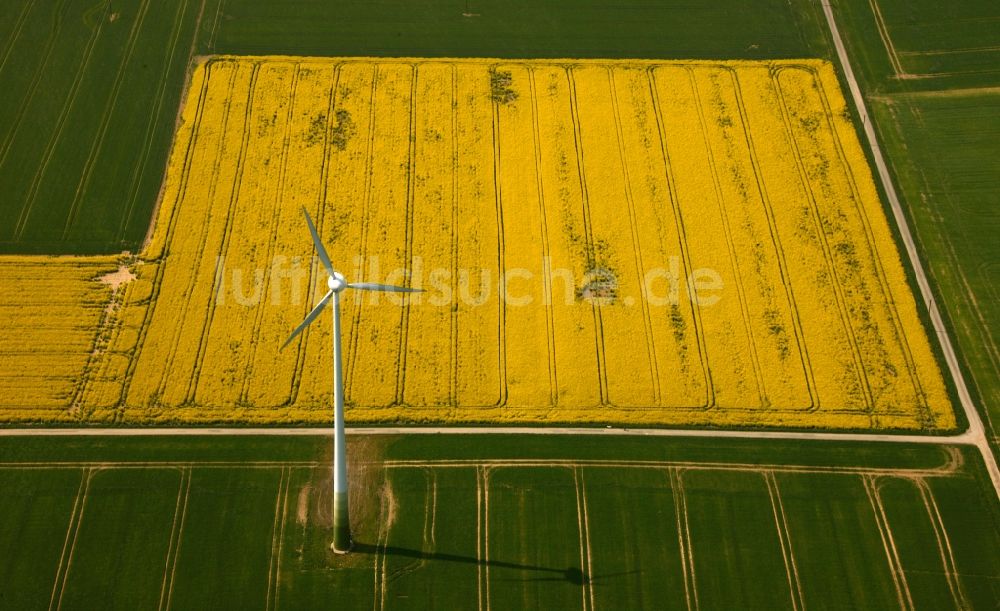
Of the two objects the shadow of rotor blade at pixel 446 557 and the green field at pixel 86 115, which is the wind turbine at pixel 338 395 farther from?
the green field at pixel 86 115

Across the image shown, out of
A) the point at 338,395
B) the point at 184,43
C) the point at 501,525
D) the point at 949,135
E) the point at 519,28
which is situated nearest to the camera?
the point at 338,395

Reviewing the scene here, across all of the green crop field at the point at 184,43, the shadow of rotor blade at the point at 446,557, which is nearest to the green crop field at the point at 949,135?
the green crop field at the point at 184,43

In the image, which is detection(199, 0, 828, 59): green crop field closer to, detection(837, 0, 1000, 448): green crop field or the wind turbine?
detection(837, 0, 1000, 448): green crop field

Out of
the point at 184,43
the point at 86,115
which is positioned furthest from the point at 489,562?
the point at 184,43

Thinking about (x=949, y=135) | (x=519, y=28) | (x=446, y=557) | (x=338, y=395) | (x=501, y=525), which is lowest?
(x=446, y=557)

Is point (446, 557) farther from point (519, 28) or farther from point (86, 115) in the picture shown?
point (86, 115)

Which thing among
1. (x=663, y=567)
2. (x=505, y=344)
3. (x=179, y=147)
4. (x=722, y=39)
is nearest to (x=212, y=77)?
(x=179, y=147)

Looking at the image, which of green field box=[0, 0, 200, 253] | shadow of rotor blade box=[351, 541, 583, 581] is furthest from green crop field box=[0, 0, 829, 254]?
shadow of rotor blade box=[351, 541, 583, 581]
